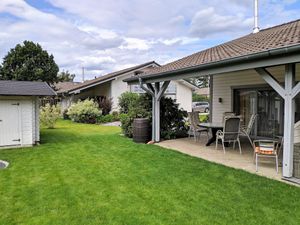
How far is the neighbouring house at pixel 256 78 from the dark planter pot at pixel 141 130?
1.06 ft

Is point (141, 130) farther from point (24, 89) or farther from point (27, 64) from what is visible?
point (27, 64)

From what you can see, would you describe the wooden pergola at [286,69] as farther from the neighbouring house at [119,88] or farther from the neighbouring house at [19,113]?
the neighbouring house at [119,88]

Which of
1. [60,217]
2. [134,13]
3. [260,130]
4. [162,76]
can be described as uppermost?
[134,13]

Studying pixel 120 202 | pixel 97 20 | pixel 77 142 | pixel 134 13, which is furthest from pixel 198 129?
pixel 97 20

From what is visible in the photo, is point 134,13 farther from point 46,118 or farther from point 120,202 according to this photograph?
point 120,202

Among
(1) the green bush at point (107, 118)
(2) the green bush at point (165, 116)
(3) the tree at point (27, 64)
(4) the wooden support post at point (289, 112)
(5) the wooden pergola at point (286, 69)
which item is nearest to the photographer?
(5) the wooden pergola at point (286, 69)

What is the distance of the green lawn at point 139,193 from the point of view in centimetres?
393

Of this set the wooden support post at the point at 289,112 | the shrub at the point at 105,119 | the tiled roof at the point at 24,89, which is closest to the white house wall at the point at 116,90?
the shrub at the point at 105,119

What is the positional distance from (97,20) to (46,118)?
22.7 feet

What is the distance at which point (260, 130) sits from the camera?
11.0 metres

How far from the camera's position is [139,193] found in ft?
16.1

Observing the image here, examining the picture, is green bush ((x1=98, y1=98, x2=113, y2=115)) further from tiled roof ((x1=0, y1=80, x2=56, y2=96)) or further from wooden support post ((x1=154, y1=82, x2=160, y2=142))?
wooden support post ((x1=154, y1=82, x2=160, y2=142))

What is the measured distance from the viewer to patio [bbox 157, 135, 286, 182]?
6.21 m

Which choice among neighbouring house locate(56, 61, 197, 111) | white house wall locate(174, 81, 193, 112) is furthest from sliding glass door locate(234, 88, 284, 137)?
white house wall locate(174, 81, 193, 112)
